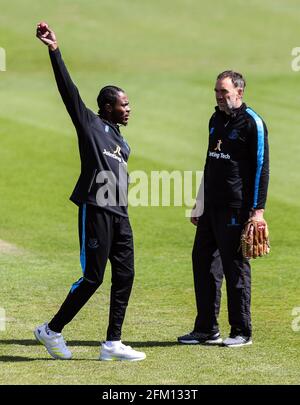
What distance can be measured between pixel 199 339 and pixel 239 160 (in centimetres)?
161

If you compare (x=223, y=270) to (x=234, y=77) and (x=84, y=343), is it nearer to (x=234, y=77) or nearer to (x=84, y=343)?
(x=84, y=343)

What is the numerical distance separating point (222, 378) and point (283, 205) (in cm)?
844

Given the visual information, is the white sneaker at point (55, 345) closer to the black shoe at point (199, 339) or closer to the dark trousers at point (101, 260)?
the dark trousers at point (101, 260)

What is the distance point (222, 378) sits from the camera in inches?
336

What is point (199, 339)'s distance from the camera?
9.88m

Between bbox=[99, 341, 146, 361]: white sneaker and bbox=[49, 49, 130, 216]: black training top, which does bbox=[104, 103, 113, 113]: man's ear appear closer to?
bbox=[49, 49, 130, 216]: black training top

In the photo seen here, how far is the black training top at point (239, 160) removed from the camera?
962cm

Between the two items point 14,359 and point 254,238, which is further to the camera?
point 254,238

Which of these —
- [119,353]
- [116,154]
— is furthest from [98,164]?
[119,353]

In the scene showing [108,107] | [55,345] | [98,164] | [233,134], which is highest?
[108,107]

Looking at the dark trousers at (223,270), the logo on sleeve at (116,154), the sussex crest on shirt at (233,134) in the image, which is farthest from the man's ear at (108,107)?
the dark trousers at (223,270)

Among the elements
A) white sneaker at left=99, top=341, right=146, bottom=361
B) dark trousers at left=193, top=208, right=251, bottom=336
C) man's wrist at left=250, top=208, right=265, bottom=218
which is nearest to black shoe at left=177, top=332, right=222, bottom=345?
dark trousers at left=193, top=208, right=251, bottom=336

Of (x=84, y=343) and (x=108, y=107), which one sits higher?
(x=108, y=107)

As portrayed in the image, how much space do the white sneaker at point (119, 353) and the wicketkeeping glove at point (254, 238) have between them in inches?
51.0
